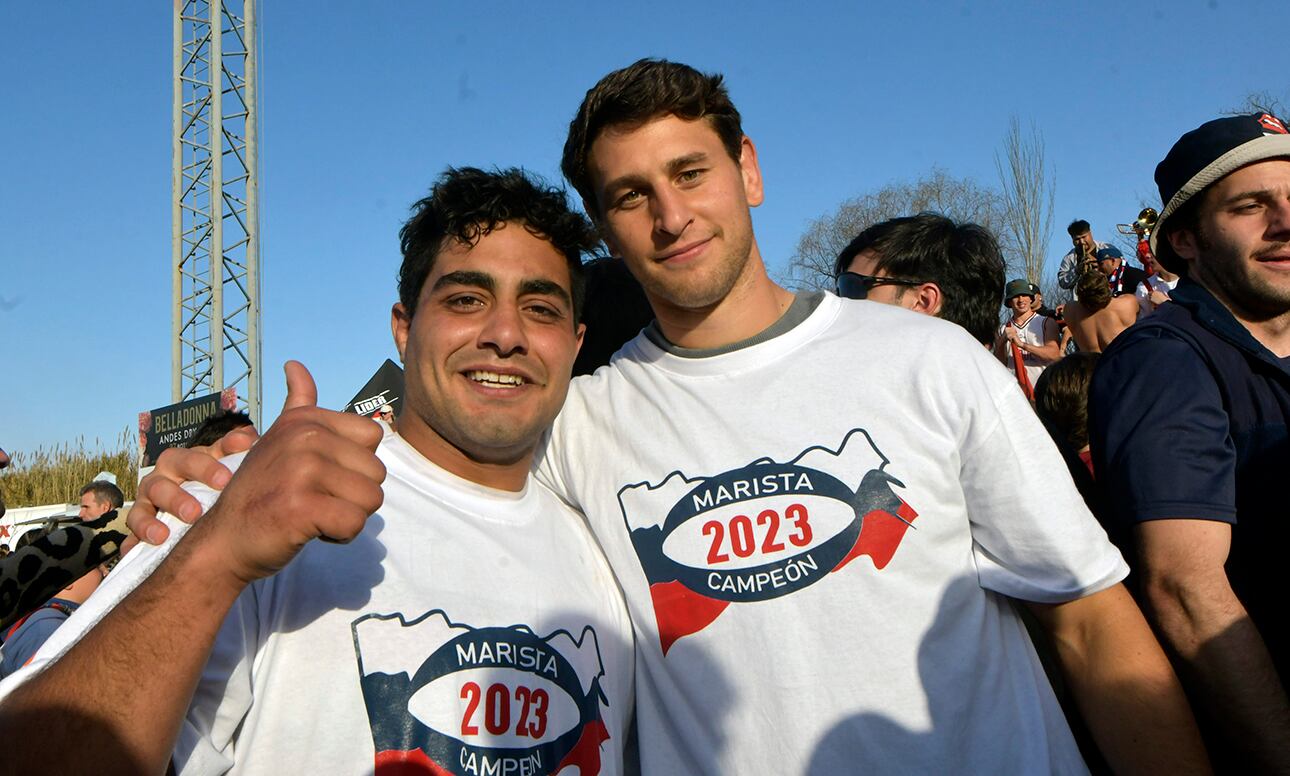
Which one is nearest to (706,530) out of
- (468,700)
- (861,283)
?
(468,700)

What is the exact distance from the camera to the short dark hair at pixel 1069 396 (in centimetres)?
376

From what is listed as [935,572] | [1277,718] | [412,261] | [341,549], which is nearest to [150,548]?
[341,549]

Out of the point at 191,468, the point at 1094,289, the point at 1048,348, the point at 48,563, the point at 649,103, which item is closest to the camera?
the point at 191,468

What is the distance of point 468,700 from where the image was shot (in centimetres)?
190

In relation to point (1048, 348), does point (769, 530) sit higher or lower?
lower

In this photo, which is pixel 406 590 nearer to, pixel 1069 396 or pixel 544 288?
pixel 544 288

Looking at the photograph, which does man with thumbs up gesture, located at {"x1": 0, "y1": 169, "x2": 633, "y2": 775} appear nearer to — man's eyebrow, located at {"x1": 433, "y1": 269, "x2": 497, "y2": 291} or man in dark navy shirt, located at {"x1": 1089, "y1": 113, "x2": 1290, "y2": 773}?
man's eyebrow, located at {"x1": 433, "y1": 269, "x2": 497, "y2": 291}

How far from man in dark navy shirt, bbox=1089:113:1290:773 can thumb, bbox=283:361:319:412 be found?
1992 mm

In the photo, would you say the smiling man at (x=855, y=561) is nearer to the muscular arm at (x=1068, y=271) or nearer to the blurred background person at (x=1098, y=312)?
the blurred background person at (x=1098, y=312)

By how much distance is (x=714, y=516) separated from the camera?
214 centimetres

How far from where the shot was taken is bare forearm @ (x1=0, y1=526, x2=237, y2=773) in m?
1.34

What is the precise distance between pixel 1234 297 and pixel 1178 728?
4.32 ft

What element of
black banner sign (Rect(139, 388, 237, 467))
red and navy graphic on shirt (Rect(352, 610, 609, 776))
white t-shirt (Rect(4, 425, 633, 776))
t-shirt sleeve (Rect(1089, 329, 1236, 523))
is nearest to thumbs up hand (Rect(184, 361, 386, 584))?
white t-shirt (Rect(4, 425, 633, 776))

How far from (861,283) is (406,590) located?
2.59m
